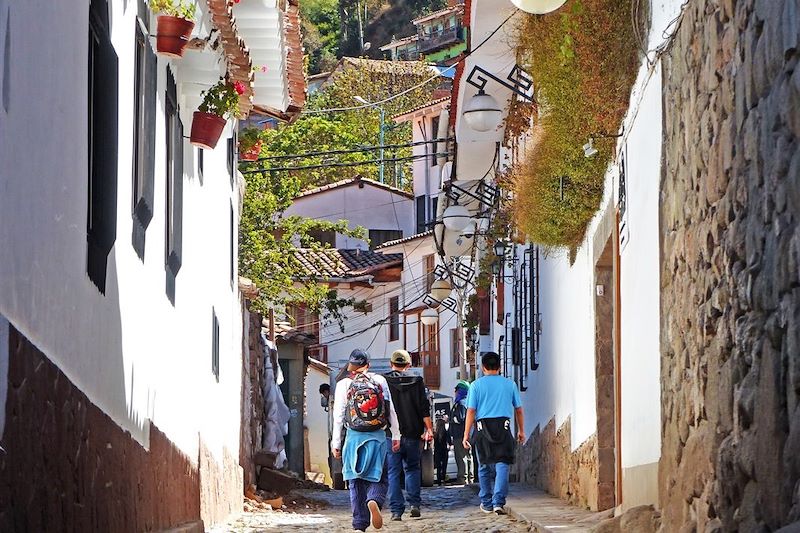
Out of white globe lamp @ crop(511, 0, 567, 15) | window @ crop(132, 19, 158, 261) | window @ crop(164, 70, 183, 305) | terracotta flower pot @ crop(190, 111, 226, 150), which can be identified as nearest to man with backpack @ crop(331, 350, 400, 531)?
window @ crop(164, 70, 183, 305)

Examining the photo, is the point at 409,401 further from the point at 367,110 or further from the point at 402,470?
the point at 367,110

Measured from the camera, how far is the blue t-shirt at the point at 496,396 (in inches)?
545

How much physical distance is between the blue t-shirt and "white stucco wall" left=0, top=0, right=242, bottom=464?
Result: 8.57 ft

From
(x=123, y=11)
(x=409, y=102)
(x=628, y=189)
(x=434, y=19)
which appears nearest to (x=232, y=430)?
(x=628, y=189)

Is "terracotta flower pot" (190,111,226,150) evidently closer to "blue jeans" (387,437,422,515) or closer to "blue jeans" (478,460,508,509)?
Result: "blue jeans" (387,437,422,515)

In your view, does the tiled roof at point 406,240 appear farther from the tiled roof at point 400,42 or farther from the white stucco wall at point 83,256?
the white stucco wall at point 83,256

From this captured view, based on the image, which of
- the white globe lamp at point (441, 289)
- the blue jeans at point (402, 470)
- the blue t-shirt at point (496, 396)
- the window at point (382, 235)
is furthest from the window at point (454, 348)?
the blue t-shirt at point (496, 396)

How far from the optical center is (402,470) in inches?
586

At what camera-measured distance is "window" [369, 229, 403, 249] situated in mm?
61000

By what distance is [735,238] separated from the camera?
6129mm

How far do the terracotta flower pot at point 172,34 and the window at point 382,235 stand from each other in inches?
2028

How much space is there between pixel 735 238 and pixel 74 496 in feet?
9.89

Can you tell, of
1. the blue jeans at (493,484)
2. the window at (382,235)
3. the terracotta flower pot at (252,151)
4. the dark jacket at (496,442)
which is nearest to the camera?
the dark jacket at (496,442)

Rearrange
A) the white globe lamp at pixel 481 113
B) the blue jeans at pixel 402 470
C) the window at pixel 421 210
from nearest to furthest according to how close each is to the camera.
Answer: the blue jeans at pixel 402 470 → the white globe lamp at pixel 481 113 → the window at pixel 421 210
